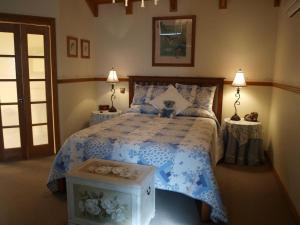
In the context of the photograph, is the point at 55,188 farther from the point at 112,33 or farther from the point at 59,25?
the point at 112,33

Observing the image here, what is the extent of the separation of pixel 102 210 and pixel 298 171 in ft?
6.15

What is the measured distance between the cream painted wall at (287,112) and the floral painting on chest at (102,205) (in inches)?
64.1

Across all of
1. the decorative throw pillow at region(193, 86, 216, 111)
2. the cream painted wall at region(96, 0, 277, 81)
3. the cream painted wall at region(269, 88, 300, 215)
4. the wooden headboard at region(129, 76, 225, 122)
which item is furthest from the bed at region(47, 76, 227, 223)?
the cream painted wall at region(96, 0, 277, 81)

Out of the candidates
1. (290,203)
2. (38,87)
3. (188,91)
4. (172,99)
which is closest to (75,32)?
(38,87)

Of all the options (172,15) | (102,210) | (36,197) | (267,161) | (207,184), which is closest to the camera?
(102,210)

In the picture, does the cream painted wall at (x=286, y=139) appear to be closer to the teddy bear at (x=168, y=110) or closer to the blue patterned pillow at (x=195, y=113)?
the blue patterned pillow at (x=195, y=113)

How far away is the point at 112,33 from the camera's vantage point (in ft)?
15.8

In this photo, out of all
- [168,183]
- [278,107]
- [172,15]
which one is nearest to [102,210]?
[168,183]

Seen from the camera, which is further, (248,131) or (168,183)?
(248,131)

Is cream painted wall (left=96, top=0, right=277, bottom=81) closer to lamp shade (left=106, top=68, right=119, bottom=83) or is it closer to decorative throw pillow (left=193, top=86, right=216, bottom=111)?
lamp shade (left=106, top=68, right=119, bottom=83)

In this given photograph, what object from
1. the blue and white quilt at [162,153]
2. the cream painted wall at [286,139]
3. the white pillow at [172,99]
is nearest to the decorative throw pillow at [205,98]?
the white pillow at [172,99]

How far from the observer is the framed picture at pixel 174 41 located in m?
4.37

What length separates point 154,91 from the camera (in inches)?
166

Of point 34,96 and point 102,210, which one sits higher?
point 34,96
